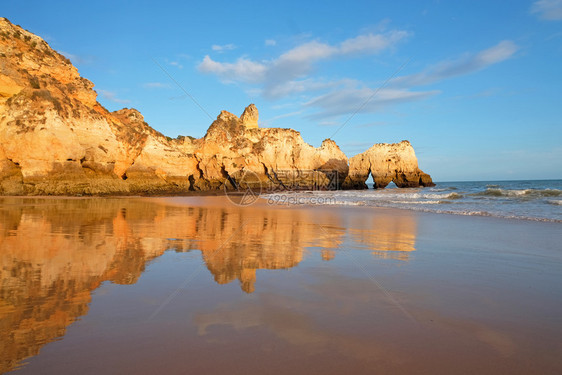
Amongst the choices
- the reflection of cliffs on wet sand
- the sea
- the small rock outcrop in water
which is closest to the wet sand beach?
the reflection of cliffs on wet sand

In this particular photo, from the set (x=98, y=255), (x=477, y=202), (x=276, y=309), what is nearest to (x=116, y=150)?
(x=98, y=255)

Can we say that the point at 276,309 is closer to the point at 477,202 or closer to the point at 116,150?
the point at 477,202

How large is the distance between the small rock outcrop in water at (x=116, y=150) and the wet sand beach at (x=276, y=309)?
22.4 meters

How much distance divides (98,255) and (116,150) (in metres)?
28.1

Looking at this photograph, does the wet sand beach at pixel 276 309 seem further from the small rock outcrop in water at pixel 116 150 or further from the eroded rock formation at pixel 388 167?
the eroded rock formation at pixel 388 167

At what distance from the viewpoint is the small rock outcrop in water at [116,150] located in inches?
917

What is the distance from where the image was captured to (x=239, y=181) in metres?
42.9

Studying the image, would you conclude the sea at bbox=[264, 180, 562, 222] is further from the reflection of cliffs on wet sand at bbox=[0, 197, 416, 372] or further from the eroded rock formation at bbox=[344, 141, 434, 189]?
the eroded rock formation at bbox=[344, 141, 434, 189]

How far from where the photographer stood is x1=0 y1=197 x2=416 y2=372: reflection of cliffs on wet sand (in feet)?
8.48

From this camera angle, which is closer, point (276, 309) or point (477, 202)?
point (276, 309)

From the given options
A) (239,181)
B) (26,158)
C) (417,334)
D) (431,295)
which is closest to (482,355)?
(417,334)

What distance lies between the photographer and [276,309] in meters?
2.86

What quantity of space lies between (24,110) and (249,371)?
29540 millimetres

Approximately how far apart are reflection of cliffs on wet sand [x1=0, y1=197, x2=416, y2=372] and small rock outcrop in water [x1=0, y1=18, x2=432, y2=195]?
1835cm
